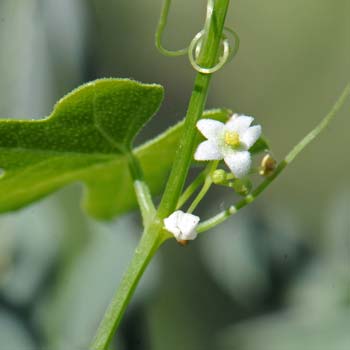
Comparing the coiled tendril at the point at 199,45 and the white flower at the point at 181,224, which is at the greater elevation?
the coiled tendril at the point at 199,45

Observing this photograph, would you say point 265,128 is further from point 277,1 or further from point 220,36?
point 220,36

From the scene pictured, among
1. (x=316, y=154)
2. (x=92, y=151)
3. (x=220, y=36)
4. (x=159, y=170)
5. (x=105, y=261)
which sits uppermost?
(x=220, y=36)

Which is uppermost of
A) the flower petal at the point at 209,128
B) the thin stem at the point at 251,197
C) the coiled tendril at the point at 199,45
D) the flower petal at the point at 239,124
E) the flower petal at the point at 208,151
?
the coiled tendril at the point at 199,45

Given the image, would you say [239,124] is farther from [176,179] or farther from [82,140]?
[82,140]

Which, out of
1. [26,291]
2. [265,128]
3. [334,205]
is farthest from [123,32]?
[26,291]

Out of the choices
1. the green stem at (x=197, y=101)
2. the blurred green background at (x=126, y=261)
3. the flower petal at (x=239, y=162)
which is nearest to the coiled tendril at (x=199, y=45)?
the green stem at (x=197, y=101)

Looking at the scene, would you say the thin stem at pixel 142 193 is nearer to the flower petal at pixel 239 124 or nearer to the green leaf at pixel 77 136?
the green leaf at pixel 77 136

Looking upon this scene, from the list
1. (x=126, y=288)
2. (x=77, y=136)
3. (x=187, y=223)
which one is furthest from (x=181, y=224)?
A: (x=77, y=136)
